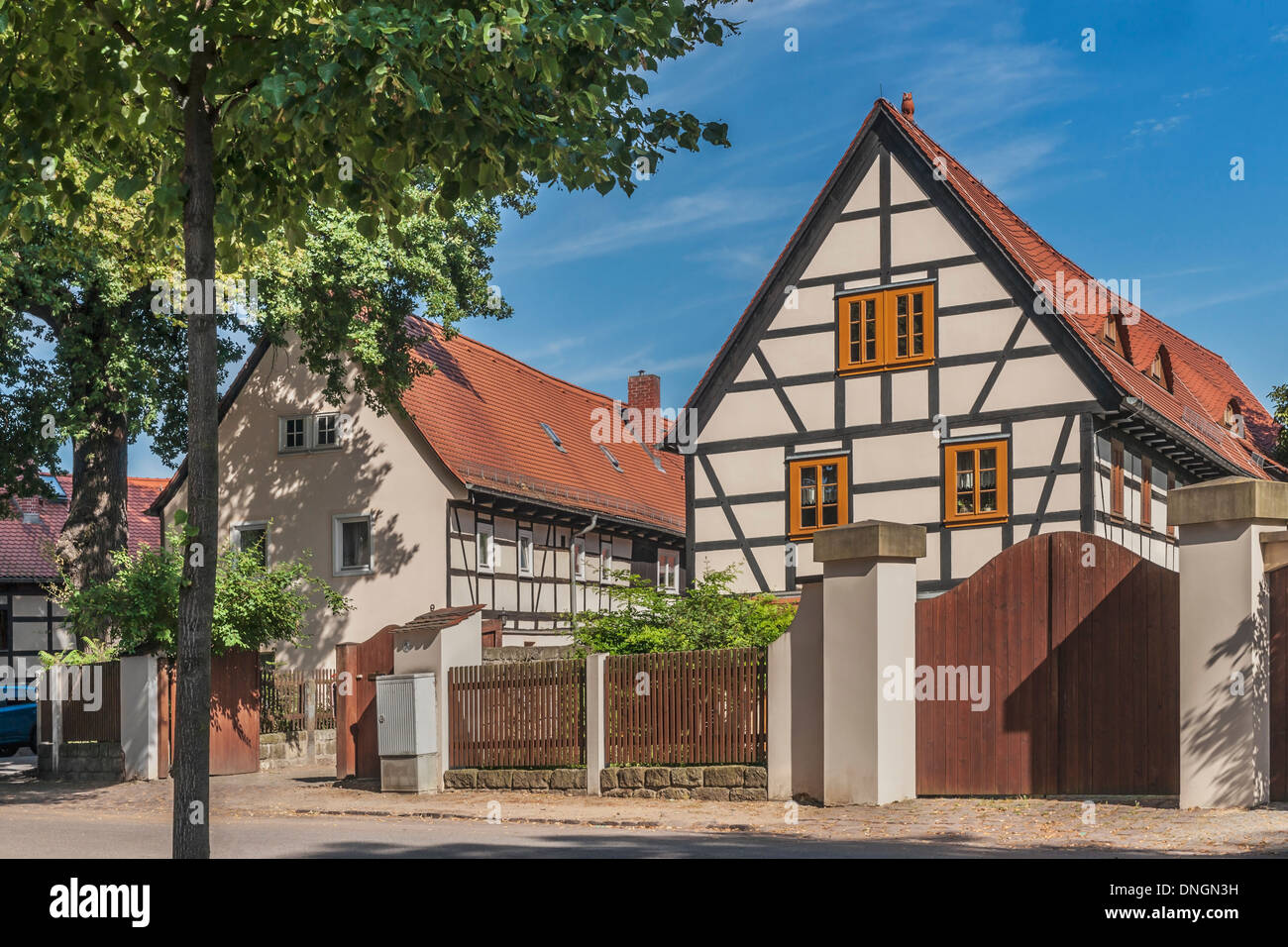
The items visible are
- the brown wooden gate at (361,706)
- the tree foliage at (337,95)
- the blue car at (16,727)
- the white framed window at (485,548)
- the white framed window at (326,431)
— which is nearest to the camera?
the tree foliage at (337,95)

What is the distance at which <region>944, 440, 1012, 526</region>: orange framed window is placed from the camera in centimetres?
2578

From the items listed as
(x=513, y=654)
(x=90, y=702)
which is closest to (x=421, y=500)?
(x=513, y=654)

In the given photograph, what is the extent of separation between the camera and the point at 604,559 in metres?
38.4

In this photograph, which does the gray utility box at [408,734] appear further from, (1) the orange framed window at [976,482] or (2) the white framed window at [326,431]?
(2) the white framed window at [326,431]

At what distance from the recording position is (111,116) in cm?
841

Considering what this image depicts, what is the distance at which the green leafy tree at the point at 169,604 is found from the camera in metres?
22.1

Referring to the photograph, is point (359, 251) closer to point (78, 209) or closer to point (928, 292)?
point (928, 292)

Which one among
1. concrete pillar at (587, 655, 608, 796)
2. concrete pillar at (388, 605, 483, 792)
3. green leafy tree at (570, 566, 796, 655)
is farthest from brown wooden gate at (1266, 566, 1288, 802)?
concrete pillar at (388, 605, 483, 792)

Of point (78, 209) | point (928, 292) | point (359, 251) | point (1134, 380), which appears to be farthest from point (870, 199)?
point (78, 209)

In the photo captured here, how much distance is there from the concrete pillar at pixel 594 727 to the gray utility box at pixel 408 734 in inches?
89.4

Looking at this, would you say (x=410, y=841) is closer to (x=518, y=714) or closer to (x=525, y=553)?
(x=518, y=714)

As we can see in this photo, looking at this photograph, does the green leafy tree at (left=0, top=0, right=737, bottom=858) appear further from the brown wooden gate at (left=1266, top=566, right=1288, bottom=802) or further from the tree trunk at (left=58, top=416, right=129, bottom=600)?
the tree trunk at (left=58, top=416, right=129, bottom=600)

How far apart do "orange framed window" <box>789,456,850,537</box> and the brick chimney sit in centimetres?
1959

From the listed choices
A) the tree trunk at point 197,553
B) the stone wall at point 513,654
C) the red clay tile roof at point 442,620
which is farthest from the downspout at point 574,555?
the tree trunk at point 197,553
